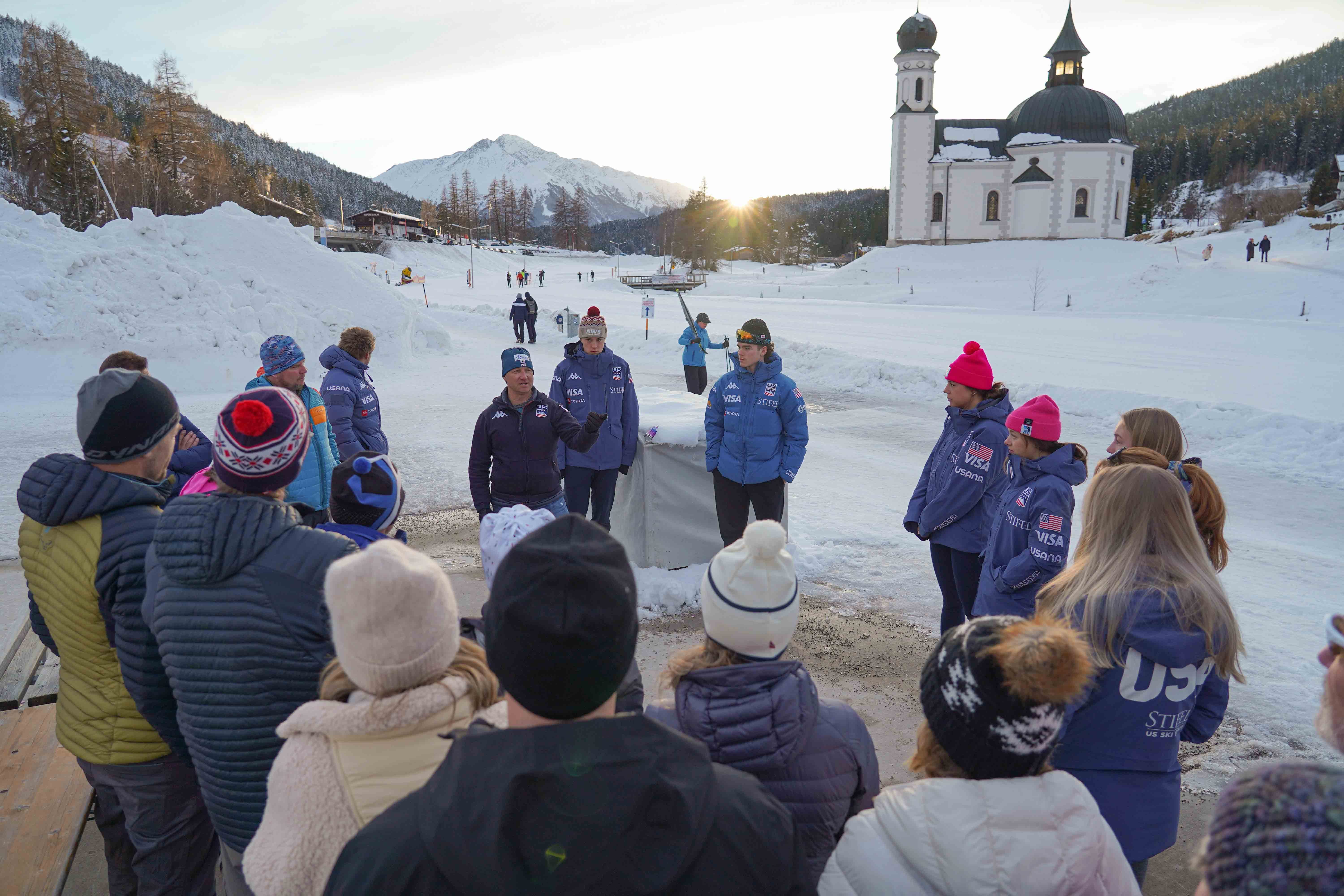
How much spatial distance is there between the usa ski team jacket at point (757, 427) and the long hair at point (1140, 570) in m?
2.97

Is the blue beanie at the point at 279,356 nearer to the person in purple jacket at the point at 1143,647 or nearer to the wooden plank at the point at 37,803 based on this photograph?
the wooden plank at the point at 37,803

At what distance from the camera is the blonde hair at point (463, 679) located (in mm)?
1657

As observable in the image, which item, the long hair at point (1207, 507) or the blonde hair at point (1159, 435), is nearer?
the long hair at point (1207, 507)

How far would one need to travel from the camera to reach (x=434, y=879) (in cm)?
114

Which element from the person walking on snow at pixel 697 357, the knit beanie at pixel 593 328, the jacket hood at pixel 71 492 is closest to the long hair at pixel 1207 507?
the jacket hood at pixel 71 492

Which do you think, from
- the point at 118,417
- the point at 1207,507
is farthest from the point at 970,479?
the point at 118,417

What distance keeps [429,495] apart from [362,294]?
1380 centimetres

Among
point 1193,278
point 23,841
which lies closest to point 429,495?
point 23,841

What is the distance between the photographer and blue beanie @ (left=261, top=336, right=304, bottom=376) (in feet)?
16.6

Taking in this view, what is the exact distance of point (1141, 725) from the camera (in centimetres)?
232

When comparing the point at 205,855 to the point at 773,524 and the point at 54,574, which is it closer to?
the point at 54,574

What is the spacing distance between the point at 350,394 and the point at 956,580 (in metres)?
4.45

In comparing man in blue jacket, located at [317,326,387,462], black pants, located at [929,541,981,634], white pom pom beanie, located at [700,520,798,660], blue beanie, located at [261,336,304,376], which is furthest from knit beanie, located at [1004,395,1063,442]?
man in blue jacket, located at [317,326,387,462]

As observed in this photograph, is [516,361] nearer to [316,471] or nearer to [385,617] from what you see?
[316,471]
